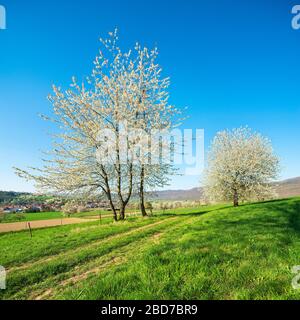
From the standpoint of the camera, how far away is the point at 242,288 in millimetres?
5602

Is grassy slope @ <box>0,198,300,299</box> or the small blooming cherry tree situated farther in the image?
the small blooming cherry tree

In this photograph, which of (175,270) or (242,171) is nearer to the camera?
(175,270)

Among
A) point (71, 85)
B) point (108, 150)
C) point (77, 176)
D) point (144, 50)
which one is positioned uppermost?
point (144, 50)

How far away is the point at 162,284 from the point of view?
6.17 meters

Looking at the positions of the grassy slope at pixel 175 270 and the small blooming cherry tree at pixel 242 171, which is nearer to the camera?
the grassy slope at pixel 175 270

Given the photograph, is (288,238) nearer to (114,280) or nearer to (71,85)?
(114,280)

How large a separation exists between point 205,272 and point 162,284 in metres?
1.30

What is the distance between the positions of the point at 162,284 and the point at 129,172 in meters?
22.2
